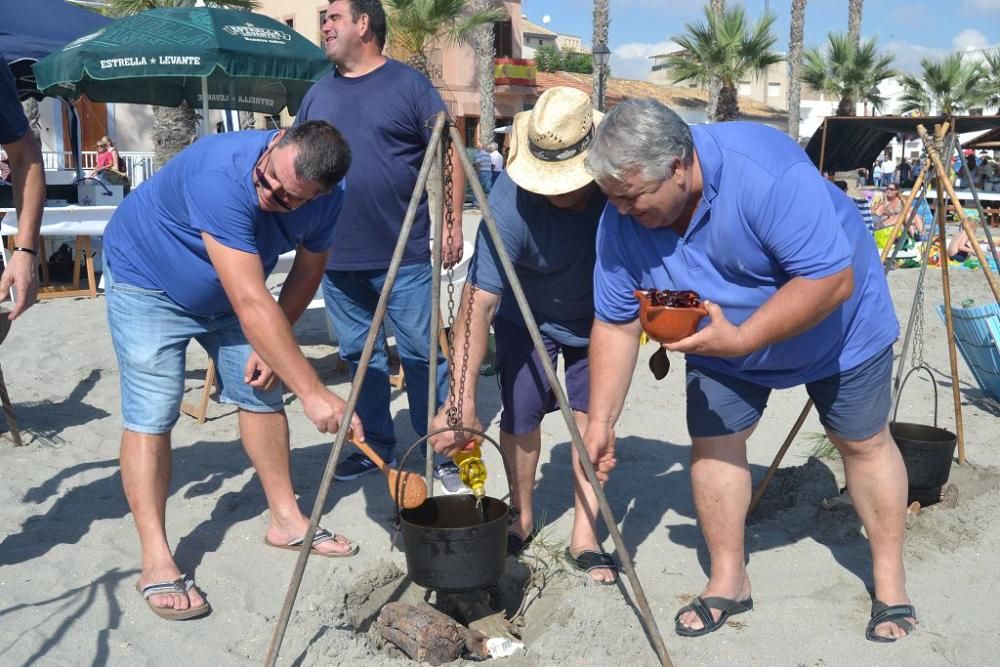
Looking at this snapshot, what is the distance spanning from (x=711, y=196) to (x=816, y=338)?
543mm

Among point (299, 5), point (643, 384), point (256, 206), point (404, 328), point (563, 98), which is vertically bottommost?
point (643, 384)

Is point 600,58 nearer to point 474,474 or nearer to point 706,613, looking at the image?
point 474,474

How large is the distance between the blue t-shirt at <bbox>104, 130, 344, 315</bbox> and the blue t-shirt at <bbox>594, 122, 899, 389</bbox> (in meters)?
1.02

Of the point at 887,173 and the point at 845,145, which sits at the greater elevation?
the point at 845,145

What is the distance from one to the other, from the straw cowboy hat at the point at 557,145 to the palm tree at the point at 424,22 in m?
20.9

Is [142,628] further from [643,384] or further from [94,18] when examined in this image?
[94,18]

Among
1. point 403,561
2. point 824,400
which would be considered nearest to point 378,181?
point 403,561

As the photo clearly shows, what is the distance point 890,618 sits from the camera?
2.96 meters

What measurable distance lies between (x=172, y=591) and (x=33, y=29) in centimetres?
973

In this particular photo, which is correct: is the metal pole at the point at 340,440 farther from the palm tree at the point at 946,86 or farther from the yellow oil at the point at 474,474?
the palm tree at the point at 946,86

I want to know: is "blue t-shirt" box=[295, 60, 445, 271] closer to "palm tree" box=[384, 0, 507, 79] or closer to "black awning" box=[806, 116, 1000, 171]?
"black awning" box=[806, 116, 1000, 171]

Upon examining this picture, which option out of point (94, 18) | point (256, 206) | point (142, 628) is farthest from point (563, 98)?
point (94, 18)

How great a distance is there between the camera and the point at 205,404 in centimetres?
509

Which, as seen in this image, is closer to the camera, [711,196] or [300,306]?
[711,196]
